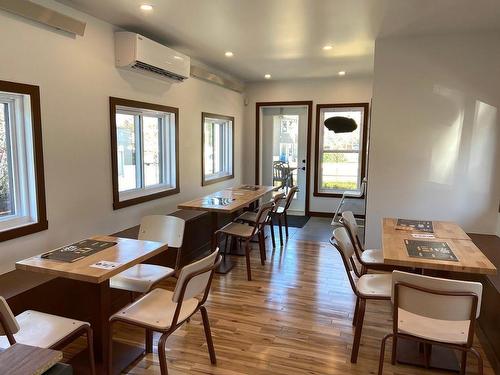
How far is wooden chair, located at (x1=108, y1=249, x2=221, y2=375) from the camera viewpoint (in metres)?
1.90

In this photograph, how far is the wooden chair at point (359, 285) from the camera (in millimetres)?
2348

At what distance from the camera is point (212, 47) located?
4281 mm

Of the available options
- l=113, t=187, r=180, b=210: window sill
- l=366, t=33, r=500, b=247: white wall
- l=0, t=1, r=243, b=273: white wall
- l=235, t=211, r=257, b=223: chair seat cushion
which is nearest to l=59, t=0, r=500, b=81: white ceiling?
l=366, t=33, r=500, b=247: white wall

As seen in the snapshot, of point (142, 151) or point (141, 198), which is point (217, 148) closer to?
point (142, 151)

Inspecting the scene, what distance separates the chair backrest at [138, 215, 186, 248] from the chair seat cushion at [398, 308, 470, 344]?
164cm

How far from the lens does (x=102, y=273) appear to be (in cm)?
195

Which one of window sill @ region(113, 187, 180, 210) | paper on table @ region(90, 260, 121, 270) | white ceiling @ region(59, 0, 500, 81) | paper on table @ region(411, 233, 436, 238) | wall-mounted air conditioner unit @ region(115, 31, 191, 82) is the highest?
white ceiling @ region(59, 0, 500, 81)

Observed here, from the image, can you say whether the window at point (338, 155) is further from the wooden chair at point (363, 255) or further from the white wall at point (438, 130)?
the wooden chair at point (363, 255)

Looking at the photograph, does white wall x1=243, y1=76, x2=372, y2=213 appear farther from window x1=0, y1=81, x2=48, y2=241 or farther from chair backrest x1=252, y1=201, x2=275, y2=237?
window x1=0, y1=81, x2=48, y2=241

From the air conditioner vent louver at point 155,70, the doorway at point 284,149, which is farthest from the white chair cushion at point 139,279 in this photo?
the doorway at point 284,149

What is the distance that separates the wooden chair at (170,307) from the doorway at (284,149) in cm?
468

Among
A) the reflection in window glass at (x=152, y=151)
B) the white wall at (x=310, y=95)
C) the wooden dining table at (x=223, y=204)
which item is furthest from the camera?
the white wall at (x=310, y=95)

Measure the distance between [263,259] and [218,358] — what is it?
1852 millimetres

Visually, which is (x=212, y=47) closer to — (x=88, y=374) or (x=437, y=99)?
(x=437, y=99)
